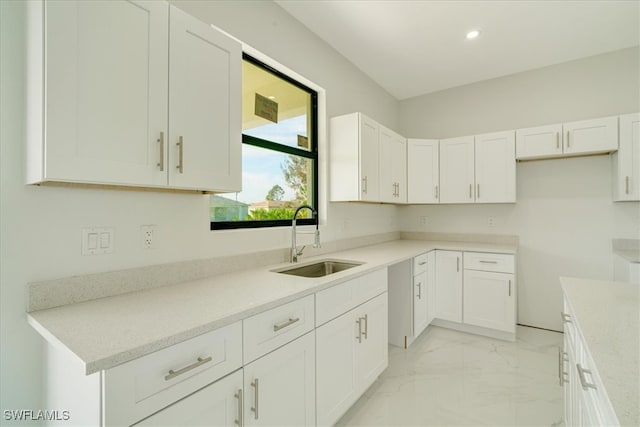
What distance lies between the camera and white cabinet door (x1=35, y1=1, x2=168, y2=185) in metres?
0.98

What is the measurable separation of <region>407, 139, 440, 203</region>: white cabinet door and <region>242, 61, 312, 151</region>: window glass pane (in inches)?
57.5

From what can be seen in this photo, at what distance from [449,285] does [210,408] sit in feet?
9.17

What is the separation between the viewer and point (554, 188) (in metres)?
3.18

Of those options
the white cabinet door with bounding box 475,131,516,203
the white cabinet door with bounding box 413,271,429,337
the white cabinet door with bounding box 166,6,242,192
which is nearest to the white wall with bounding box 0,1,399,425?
the white cabinet door with bounding box 166,6,242,192

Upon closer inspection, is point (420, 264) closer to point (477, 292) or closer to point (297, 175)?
point (477, 292)

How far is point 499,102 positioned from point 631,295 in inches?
113

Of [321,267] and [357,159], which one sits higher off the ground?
[357,159]

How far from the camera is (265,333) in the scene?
124cm

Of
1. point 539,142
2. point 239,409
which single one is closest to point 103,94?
point 239,409

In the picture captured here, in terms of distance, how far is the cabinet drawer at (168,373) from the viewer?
0.80 meters

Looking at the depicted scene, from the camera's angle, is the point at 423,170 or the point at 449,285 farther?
the point at 423,170

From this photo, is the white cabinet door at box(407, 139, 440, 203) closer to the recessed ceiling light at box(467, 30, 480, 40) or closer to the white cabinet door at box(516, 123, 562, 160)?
the white cabinet door at box(516, 123, 562, 160)

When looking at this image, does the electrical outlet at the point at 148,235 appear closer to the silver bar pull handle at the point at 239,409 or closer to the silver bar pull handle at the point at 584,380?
the silver bar pull handle at the point at 239,409

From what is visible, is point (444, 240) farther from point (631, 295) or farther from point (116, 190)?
point (116, 190)
